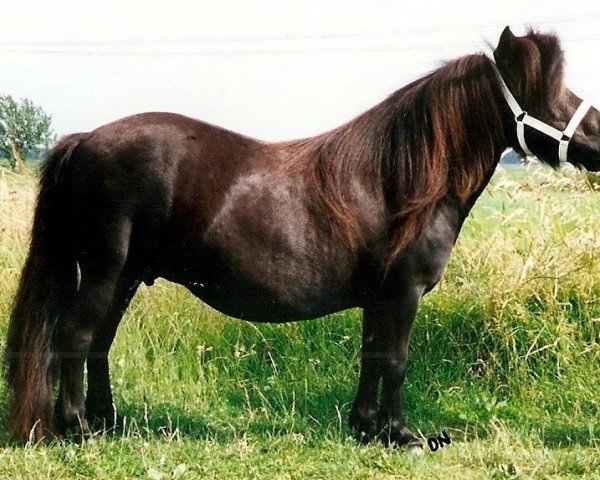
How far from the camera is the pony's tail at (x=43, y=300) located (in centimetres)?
401

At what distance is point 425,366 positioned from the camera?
5250 millimetres

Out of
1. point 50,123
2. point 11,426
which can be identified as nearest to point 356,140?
point 50,123

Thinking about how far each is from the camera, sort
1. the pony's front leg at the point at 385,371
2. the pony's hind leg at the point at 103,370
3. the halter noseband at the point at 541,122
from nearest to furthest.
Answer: the halter noseband at the point at 541,122 < the pony's front leg at the point at 385,371 < the pony's hind leg at the point at 103,370

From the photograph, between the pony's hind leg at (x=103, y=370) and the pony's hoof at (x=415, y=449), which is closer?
the pony's hoof at (x=415, y=449)

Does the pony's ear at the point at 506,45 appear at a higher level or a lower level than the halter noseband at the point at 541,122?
higher

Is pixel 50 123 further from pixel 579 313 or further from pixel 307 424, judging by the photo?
pixel 579 313

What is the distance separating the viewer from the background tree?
429 centimetres

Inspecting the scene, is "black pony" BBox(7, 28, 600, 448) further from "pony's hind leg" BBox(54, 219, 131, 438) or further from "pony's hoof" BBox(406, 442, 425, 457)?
"pony's hoof" BBox(406, 442, 425, 457)

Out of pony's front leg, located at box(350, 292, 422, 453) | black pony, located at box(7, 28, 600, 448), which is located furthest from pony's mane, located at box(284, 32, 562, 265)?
pony's front leg, located at box(350, 292, 422, 453)

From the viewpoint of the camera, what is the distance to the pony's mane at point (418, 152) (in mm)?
4043

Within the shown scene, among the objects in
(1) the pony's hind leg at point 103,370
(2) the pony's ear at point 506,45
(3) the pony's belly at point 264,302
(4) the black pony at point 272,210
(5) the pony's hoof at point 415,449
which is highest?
(2) the pony's ear at point 506,45

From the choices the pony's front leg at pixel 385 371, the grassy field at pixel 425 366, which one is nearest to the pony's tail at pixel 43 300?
the grassy field at pixel 425 366

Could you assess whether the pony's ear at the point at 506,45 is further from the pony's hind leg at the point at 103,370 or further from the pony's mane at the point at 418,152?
the pony's hind leg at the point at 103,370

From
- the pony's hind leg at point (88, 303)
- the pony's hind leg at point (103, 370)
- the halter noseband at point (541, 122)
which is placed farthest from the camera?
the pony's hind leg at point (103, 370)
